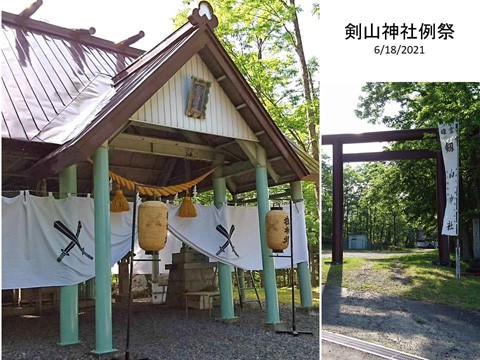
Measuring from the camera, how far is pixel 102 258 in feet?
17.5

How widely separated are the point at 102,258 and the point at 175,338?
1.71 m

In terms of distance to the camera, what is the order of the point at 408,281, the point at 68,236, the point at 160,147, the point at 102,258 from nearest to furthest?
1. the point at 102,258
2. the point at 68,236
3. the point at 160,147
4. the point at 408,281

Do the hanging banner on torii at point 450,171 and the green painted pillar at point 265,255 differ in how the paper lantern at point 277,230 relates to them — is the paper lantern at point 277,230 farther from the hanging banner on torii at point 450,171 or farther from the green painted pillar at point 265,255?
the hanging banner on torii at point 450,171

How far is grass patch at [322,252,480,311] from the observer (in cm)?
728

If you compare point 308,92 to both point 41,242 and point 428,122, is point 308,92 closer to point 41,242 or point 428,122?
point 428,122

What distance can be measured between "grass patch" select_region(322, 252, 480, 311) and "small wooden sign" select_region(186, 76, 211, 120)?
11.2ft

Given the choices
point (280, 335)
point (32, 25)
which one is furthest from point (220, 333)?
point (32, 25)

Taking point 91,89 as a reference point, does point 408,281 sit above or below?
below

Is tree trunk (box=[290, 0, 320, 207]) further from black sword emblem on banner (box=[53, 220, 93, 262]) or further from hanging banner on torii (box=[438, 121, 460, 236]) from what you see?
black sword emblem on banner (box=[53, 220, 93, 262])

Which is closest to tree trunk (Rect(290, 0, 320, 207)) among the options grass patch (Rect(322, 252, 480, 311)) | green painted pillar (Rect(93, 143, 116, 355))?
grass patch (Rect(322, 252, 480, 311))

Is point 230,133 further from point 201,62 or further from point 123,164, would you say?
point 123,164

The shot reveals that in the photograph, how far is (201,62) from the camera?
21.6 ft

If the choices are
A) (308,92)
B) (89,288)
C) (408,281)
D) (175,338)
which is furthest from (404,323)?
→ (308,92)

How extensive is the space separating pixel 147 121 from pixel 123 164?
11.8ft
